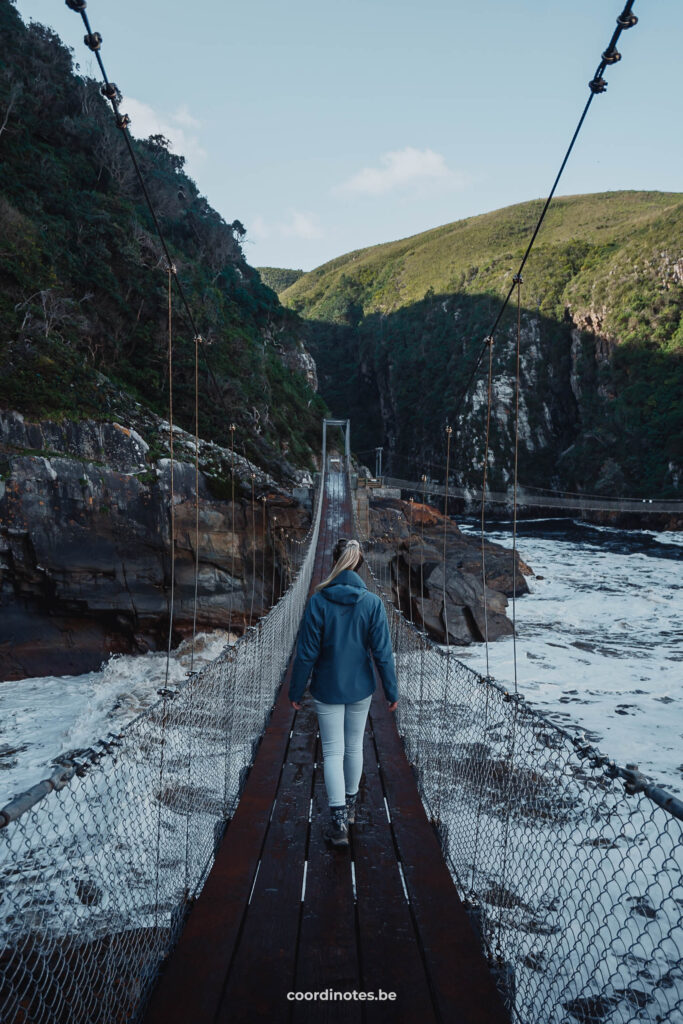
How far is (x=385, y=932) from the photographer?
1.49 meters

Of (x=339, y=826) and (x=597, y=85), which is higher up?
(x=597, y=85)

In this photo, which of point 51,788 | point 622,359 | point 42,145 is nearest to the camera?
point 51,788

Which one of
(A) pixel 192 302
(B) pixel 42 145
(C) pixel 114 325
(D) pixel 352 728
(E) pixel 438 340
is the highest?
(E) pixel 438 340

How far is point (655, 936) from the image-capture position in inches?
136

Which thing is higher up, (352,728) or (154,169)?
(154,169)

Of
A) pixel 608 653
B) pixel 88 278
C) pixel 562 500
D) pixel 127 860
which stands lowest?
pixel 608 653

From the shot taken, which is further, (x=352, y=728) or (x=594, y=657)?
(x=594, y=657)

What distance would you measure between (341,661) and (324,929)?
27.2 inches

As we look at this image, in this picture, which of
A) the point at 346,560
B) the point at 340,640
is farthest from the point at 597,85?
the point at 340,640

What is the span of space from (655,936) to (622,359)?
3990 cm

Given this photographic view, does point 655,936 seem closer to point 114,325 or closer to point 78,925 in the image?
point 78,925

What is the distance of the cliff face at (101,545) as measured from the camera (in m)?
8.57

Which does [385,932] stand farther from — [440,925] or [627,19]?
[627,19]

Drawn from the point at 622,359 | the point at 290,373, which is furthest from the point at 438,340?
the point at 290,373
